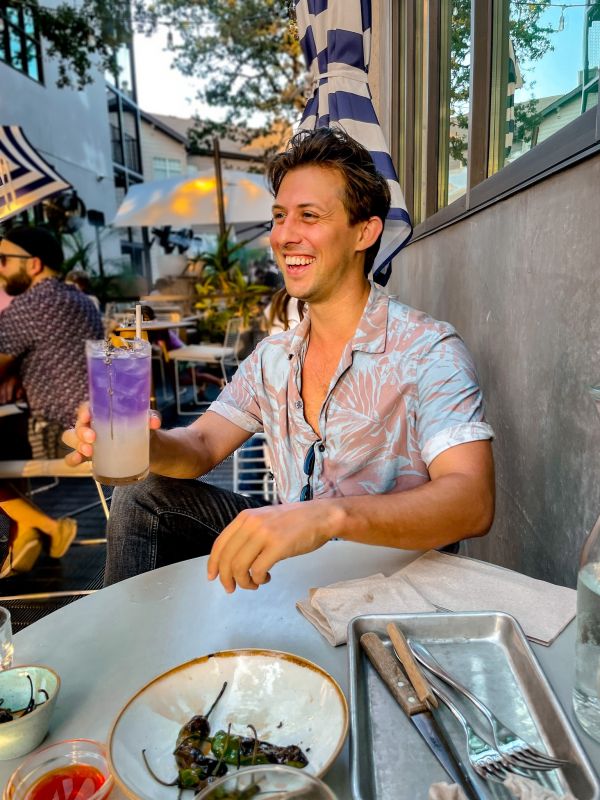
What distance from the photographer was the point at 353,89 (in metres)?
2.69

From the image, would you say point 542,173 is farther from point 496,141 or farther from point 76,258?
point 76,258

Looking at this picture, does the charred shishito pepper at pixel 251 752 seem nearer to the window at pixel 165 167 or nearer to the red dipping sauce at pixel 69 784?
Answer: the red dipping sauce at pixel 69 784

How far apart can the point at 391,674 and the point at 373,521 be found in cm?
35

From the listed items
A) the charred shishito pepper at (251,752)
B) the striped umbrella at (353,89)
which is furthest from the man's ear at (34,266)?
the charred shishito pepper at (251,752)

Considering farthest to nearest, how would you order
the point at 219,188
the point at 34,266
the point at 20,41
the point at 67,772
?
the point at 20,41 → the point at 219,188 → the point at 34,266 → the point at 67,772

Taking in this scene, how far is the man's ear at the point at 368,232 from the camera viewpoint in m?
2.00

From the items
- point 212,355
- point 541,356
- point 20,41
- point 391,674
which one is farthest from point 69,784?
point 20,41

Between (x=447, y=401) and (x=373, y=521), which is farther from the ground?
(x=447, y=401)

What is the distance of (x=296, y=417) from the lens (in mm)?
1834

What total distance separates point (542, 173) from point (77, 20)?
14.4 meters

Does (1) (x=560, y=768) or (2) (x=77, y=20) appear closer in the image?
(1) (x=560, y=768)

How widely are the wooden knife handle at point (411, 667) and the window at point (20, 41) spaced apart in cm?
1286

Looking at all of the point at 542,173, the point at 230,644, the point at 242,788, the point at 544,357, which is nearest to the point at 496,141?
the point at 542,173

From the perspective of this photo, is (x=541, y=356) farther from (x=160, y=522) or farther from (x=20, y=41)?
(x=20, y=41)
